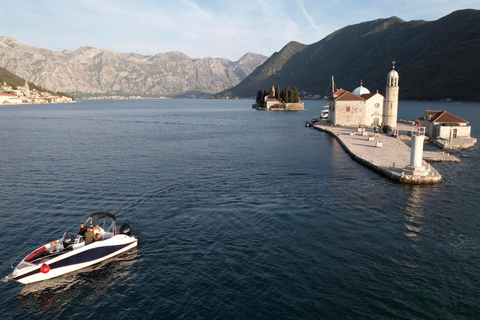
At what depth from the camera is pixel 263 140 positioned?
266 ft

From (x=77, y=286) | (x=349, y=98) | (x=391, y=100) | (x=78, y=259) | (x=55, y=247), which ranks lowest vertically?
(x=77, y=286)

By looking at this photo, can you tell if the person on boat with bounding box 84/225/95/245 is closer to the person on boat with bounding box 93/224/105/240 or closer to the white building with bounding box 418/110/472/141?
the person on boat with bounding box 93/224/105/240

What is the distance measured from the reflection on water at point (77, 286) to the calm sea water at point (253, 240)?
97 mm

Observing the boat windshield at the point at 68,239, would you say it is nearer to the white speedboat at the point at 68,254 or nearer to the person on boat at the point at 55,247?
the white speedboat at the point at 68,254

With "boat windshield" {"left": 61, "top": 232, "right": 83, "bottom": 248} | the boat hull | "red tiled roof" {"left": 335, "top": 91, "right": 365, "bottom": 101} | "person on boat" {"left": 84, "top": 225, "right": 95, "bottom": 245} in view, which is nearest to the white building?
"red tiled roof" {"left": 335, "top": 91, "right": 365, "bottom": 101}

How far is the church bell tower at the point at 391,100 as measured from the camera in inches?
3204

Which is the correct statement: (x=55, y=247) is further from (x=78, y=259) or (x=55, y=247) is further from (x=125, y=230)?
(x=125, y=230)

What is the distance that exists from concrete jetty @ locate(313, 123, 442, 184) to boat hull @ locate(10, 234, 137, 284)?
107 feet

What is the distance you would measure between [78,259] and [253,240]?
12.6m

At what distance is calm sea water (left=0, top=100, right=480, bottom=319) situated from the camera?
18984mm

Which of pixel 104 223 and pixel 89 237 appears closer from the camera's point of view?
pixel 89 237

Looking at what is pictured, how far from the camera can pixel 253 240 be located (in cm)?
2631

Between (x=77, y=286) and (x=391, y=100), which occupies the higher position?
(x=391, y=100)

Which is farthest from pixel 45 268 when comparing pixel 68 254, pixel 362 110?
pixel 362 110
